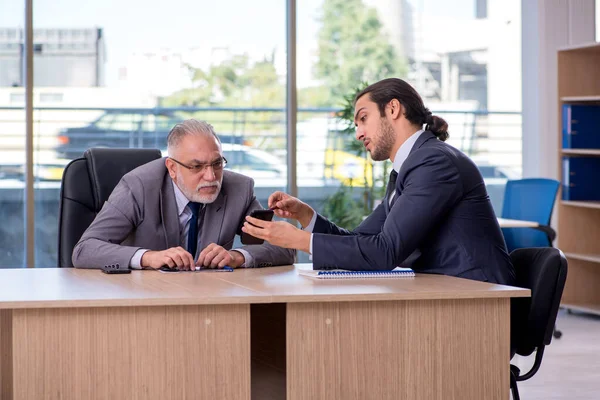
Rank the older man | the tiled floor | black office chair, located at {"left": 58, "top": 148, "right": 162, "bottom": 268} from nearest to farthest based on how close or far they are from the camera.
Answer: the older man
black office chair, located at {"left": 58, "top": 148, "right": 162, "bottom": 268}
the tiled floor

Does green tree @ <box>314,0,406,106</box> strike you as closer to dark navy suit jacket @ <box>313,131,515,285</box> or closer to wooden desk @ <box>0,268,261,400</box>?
dark navy suit jacket @ <box>313,131,515,285</box>

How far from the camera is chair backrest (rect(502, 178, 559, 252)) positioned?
602cm

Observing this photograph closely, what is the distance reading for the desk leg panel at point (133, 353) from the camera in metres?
2.35

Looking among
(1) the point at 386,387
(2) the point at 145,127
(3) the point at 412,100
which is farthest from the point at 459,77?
(1) the point at 386,387

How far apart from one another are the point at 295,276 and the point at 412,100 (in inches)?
29.2

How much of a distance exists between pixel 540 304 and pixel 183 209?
4.58 feet

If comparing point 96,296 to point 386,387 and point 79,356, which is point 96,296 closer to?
point 79,356

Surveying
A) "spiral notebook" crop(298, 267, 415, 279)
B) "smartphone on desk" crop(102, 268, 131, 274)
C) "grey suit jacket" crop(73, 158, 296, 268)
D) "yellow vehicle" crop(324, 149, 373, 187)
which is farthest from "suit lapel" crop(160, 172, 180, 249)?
"yellow vehicle" crop(324, 149, 373, 187)

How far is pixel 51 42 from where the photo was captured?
21.7 ft

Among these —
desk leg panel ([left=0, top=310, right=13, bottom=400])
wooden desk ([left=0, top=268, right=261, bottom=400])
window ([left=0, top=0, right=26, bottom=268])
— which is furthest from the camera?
window ([left=0, top=0, right=26, bottom=268])

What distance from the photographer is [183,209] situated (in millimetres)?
3404

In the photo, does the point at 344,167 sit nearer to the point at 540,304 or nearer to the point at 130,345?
the point at 540,304

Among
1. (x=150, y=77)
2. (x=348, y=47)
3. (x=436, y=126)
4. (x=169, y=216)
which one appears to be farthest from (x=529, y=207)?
(x=169, y=216)

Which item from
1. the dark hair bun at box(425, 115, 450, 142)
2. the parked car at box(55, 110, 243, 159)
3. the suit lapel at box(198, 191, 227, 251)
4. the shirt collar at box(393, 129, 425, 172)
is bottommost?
the suit lapel at box(198, 191, 227, 251)
